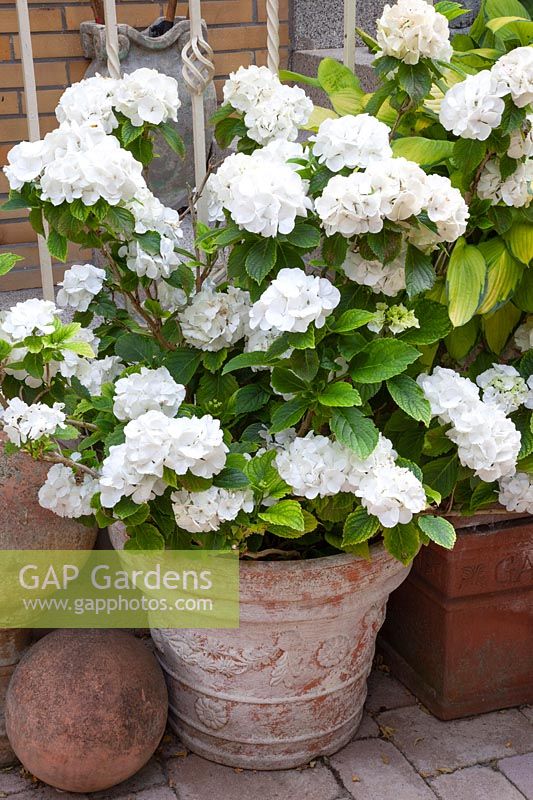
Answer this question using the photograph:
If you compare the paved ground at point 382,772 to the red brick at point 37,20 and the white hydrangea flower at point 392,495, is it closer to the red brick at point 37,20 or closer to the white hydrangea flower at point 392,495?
the white hydrangea flower at point 392,495

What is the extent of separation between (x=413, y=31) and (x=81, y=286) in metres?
0.75

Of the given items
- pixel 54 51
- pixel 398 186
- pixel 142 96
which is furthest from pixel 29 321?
pixel 54 51

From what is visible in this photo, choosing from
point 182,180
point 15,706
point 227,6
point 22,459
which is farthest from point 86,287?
point 227,6

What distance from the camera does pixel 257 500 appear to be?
5.48ft

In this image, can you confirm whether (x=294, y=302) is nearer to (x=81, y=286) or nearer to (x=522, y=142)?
(x=522, y=142)

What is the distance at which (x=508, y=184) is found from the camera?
1.63m

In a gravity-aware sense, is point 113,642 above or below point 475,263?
below

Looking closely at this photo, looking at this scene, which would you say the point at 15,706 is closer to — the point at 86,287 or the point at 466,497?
the point at 86,287

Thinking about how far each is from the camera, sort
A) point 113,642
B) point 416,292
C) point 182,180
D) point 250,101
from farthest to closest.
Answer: point 182,180 < point 113,642 < point 250,101 < point 416,292

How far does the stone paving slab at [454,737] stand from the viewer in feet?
6.73

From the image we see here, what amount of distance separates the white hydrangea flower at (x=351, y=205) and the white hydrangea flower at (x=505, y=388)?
1.47ft

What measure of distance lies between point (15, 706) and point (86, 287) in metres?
0.80

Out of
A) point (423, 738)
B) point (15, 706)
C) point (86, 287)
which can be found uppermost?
point (86, 287)

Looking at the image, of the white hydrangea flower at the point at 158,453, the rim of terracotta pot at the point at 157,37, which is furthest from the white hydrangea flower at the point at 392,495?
the rim of terracotta pot at the point at 157,37
